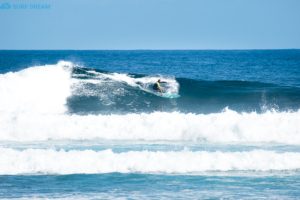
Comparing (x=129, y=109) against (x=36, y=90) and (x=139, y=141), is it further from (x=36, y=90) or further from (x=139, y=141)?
(x=36, y=90)

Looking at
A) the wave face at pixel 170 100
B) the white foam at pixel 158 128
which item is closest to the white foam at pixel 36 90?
the wave face at pixel 170 100

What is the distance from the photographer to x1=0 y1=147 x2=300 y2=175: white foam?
711 cm

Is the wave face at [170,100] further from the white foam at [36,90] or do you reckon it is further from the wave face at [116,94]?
the white foam at [36,90]

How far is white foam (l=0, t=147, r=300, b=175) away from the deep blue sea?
0.08 feet

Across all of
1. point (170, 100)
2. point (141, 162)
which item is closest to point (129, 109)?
point (170, 100)

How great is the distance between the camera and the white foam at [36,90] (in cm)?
1568

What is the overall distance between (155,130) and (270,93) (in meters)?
11.6

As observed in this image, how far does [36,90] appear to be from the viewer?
17.3 m

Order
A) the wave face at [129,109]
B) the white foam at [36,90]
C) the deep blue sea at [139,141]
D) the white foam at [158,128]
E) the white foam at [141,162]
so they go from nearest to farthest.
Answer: the deep blue sea at [139,141] < the white foam at [141,162] < the white foam at [158,128] < the wave face at [129,109] < the white foam at [36,90]

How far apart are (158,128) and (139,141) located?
124cm

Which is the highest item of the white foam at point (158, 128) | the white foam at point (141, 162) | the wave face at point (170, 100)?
the wave face at point (170, 100)

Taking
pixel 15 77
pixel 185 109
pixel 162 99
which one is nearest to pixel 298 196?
pixel 185 109

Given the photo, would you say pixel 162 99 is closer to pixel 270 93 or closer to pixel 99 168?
pixel 270 93

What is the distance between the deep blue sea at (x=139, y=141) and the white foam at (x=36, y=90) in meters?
0.06
